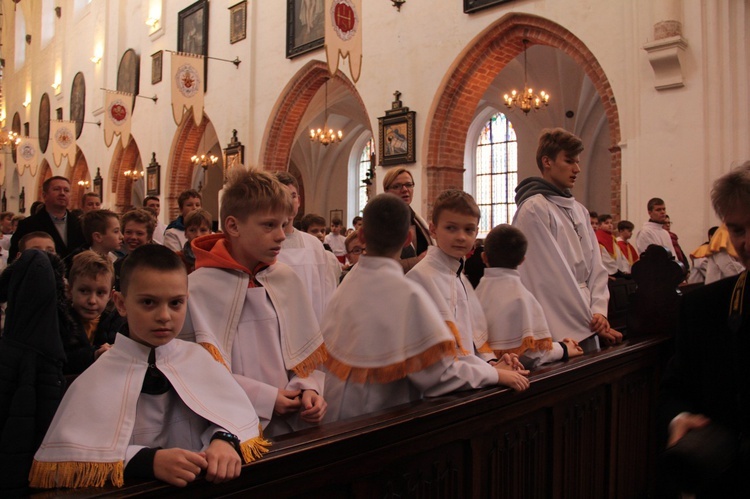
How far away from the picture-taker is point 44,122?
97.0ft

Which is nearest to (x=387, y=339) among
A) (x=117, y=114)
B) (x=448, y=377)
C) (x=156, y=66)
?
(x=448, y=377)

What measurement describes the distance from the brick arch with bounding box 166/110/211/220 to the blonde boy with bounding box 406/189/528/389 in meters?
16.3

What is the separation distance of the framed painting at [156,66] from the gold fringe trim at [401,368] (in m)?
18.7

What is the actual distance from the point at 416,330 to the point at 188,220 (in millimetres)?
3004

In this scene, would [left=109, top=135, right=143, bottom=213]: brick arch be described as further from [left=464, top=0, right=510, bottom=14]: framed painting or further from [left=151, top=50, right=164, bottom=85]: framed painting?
[left=464, top=0, right=510, bottom=14]: framed painting

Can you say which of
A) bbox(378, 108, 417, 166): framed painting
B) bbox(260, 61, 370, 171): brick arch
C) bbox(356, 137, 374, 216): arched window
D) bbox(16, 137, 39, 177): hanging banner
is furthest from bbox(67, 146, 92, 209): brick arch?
bbox(378, 108, 417, 166): framed painting

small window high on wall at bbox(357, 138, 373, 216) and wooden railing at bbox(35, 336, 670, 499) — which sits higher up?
small window high on wall at bbox(357, 138, 373, 216)

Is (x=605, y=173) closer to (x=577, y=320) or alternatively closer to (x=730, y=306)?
(x=577, y=320)

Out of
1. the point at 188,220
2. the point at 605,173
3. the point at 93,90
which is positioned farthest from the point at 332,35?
the point at 93,90

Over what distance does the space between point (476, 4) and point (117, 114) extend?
35.5ft

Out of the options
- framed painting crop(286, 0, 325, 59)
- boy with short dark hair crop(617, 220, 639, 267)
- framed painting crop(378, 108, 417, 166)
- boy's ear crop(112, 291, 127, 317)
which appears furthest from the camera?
framed painting crop(286, 0, 325, 59)

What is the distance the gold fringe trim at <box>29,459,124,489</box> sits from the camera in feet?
4.59

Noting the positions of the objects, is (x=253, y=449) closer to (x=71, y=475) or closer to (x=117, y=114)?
(x=71, y=475)

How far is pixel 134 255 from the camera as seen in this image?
1736mm
